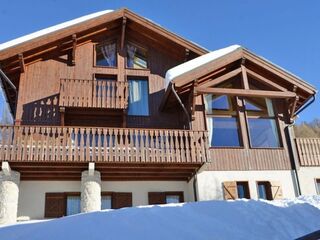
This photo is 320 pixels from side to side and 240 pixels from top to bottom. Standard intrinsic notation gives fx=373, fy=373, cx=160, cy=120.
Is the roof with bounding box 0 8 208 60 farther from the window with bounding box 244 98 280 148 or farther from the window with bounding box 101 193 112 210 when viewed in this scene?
the window with bounding box 101 193 112 210

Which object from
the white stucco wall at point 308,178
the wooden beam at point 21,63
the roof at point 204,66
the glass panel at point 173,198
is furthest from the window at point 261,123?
the wooden beam at point 21,63

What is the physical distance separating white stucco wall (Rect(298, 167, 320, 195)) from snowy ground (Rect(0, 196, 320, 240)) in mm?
4398

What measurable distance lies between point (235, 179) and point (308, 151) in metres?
2.91

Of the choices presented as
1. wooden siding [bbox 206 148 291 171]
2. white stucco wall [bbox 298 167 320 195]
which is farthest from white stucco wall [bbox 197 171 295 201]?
white stucco wall [bbox 298 167 320 195]

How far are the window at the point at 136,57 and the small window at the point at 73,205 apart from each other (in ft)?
17.4

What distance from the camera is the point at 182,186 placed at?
11867mm

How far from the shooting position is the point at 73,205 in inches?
433

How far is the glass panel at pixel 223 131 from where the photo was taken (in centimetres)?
1208

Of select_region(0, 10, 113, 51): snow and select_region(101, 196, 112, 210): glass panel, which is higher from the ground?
select_region(0, 10, 113, 51): snow

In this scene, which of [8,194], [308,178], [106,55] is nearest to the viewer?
[8,194]

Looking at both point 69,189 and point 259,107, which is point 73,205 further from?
point 259,107

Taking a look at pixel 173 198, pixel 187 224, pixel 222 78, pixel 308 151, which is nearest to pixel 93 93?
pixel 173 198

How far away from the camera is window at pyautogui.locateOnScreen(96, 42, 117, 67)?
13742 mm

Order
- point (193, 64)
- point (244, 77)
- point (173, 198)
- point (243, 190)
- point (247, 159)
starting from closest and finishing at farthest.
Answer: point (243, 190) < point (173, 198) < point (247, 159) < point (193, 64) < point (244, 77)
